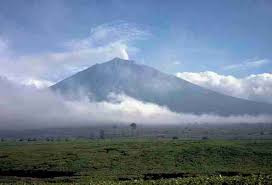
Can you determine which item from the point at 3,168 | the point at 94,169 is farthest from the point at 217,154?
the point at 3,168

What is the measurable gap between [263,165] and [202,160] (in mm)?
12161

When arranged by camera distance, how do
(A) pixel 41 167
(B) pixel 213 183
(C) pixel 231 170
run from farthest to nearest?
(A) pixel 41 167 → (C) pixel 231 170 → (B) pixel 213 183

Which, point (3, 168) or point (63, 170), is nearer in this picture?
point (63, 170)

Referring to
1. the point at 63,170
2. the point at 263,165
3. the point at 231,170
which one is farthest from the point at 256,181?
the point at 63,170

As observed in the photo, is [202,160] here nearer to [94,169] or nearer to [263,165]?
[263,165]

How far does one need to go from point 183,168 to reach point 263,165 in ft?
51.5

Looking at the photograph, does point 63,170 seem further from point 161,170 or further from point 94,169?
point 161,170

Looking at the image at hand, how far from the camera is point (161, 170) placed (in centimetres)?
6950

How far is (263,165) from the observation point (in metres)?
74.2

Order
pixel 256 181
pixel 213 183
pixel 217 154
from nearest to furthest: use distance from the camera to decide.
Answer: pixel 256 181 < pixel 213 183 < pixel 217 154

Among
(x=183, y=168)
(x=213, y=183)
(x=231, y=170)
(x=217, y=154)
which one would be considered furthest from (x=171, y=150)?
(x=213, y=183)

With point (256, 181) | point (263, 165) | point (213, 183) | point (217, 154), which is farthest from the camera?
point (217, 154)

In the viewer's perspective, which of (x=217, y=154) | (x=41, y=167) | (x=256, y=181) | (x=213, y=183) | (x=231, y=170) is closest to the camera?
(x=256, y=181)

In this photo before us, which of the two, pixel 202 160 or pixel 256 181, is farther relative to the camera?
pixel 202 160
